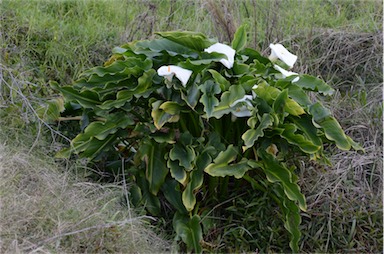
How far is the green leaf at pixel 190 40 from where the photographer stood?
385 centimetres

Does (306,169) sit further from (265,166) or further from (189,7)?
(189,7)

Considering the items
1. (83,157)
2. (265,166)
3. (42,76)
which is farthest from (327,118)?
(42,76)

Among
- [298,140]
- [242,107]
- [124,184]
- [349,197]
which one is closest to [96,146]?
[124,184]

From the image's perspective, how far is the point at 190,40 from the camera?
3.88m

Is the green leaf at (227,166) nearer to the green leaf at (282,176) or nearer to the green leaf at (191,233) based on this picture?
the green leaf at (282,176)

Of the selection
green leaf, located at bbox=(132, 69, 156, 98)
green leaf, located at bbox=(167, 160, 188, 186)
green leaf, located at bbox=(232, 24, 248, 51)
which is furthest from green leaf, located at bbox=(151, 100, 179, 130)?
green leaf, located at bbox=(232, 24, 248, 51)

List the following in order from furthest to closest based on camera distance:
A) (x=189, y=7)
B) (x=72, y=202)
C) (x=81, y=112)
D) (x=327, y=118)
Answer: (x=189, y=7) < (x=81, y=112) < (x=327, y=118) < (x=72, y=202)

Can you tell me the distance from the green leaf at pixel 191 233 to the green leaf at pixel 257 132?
0.56 metres

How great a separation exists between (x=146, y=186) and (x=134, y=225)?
389mm

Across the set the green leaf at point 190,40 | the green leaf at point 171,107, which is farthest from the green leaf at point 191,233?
the green leaf at point 190,40

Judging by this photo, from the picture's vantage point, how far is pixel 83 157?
3.96m

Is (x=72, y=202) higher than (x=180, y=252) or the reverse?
higher

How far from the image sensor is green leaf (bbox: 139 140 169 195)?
3.93 meters

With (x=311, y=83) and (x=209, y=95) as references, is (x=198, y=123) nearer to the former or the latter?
(x=209, y=95)
